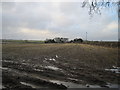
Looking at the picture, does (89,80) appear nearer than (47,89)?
No

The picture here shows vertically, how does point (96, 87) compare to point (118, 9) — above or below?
below

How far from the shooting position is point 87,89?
8719 millimetres

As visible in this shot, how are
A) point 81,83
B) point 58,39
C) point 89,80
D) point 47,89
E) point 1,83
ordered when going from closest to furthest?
1. point 47,89
2. point 1,83
3. point 81,83
4. point 89,80
5. point 58,39

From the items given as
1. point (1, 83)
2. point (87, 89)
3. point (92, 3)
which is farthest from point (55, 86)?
point (92, 3)

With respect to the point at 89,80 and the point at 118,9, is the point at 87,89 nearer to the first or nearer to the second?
the point at 89,80

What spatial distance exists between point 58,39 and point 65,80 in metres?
77.0

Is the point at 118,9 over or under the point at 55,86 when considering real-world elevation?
over

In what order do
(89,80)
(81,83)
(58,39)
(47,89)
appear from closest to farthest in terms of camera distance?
(47,89) → (81,83) → (89,80) → (58,39)

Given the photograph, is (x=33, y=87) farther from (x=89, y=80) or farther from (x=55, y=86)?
(x=89, y=80)

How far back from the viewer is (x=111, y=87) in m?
9.32

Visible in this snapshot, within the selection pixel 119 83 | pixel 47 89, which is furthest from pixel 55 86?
pixel 119 83

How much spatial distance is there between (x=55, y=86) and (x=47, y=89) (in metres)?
0.61

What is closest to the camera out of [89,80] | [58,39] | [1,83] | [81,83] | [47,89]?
[47,89]

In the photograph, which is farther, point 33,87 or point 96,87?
point 96,87
